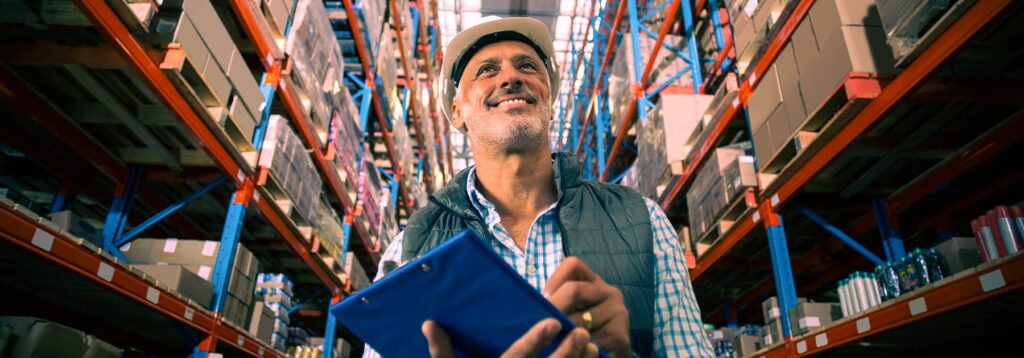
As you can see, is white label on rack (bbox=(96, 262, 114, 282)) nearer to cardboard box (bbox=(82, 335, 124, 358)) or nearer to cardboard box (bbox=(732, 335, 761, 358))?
cardboard box (bbox=(82, 335, 124, 358))

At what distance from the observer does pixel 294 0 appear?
5.48 metres

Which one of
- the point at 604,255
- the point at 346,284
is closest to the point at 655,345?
the point at 604,255

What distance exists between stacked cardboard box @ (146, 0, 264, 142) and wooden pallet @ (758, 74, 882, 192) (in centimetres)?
404

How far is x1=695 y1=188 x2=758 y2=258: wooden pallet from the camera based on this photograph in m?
4.75

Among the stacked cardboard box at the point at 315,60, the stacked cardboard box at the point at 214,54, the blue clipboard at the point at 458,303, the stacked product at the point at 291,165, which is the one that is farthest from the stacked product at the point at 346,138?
the blue clipboard at the point at 458,303

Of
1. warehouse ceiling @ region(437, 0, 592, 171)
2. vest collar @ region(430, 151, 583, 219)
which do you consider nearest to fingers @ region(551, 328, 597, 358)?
vest collar @ region(430, 151, 583, 219)

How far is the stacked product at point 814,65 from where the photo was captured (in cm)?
341

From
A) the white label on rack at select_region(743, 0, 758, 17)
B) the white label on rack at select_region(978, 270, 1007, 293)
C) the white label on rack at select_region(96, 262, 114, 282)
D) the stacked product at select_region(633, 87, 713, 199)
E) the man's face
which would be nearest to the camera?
the man's face

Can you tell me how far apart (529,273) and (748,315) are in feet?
30.6

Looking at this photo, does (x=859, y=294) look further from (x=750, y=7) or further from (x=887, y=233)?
(x=750, y=7)

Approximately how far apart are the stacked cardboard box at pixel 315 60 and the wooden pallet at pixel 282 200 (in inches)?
38.1

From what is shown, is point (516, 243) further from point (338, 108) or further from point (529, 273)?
point (338, 108)

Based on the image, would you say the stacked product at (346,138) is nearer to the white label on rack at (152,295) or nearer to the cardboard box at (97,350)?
the white label on rack at (152,295)

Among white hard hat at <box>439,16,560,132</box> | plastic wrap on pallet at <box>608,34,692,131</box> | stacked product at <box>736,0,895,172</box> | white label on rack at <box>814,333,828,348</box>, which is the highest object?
plastic wrap on pallet at <box>608,34,692,131</box>
